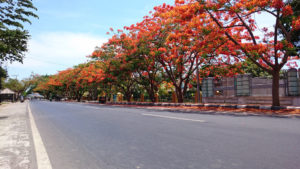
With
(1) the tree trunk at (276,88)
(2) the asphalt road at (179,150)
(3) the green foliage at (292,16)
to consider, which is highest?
(3) the green foliage at (292,16)

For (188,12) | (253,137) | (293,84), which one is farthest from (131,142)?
(293,84)

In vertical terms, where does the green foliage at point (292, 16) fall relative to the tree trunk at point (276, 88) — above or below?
above

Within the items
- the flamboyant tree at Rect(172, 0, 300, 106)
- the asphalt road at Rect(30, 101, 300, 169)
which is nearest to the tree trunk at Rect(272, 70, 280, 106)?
the flamboyant tree at Rect(172, 0, 300, 106)

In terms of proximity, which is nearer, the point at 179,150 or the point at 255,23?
the point at 179,150

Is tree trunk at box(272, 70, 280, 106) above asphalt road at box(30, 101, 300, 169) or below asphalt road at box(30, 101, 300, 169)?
above

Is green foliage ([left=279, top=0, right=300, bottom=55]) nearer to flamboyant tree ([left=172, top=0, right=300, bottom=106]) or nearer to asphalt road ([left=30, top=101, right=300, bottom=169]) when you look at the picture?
flamboyant tree ([left=172, top=0, right=300, bottom=106])

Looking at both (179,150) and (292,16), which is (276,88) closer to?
(292,16)

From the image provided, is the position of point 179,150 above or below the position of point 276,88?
below

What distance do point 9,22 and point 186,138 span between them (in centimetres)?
1333

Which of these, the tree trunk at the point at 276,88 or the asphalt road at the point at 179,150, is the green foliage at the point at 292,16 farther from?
the asphalt road at the point at 179,150

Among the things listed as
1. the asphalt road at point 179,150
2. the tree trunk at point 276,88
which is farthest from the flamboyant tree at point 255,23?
the asphalt road at point 179,150

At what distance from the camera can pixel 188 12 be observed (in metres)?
13.1

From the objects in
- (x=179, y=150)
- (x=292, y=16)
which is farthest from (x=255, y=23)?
(x=179, y=150)

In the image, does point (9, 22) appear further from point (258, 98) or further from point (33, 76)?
point (33, 76)
